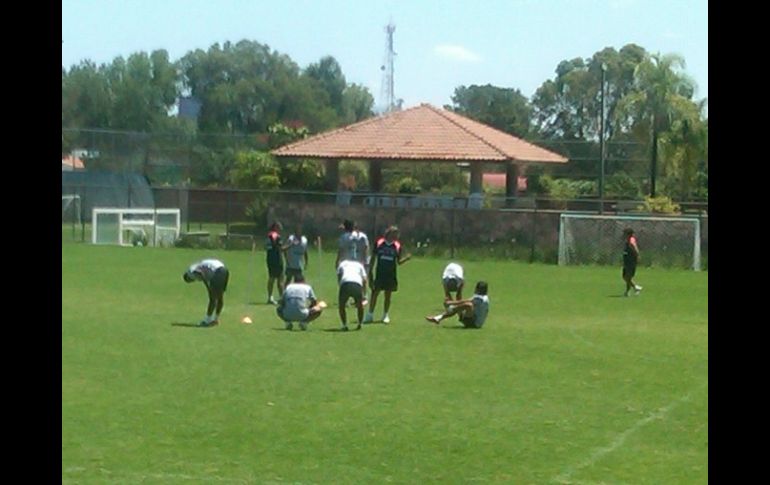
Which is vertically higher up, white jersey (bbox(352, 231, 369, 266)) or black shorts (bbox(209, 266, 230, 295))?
white jersey (bbox(352, 231, 369, 266))

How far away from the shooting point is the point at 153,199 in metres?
50.8

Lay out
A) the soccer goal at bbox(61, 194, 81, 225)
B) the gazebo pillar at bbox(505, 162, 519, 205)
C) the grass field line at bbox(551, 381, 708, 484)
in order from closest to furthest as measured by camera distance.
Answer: the grass field line at bbox(551, 381, 708, 484)
the soccer goal at bbox(61, 194, 81, 225)
the gazebo pillar at bbox(505, 162, 519, 205)

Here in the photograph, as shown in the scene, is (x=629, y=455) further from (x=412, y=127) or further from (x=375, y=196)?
(x=412, y=127)

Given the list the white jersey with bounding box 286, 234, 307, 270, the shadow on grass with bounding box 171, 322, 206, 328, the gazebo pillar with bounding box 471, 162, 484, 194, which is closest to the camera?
the shadow on grass with bounding box 171, 322, 206, 328

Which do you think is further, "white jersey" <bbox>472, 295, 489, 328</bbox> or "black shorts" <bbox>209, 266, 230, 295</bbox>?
"white jersey" <bbox>472, 295, 489, 328</bbox>

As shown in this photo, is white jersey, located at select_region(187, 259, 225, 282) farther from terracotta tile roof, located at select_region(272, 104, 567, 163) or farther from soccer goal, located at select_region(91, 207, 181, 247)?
terracotta tile roof, located at select_region(272, 104, 567, 163)

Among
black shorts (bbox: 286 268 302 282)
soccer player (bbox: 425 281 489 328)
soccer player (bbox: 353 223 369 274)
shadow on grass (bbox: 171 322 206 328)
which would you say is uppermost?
soccer player (bbox: 353 223 369 274)

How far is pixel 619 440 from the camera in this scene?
32.7ft

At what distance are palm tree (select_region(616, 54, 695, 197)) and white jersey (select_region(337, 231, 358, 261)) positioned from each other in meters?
25.9

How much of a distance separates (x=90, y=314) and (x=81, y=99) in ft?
134

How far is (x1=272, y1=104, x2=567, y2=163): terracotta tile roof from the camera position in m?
50.5

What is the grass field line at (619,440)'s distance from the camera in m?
8.62

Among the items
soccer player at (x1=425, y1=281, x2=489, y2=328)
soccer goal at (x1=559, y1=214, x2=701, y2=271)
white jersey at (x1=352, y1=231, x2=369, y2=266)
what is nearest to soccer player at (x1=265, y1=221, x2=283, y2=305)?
white jersey at (x1=352, y1=231, x2=369, y2=266)
